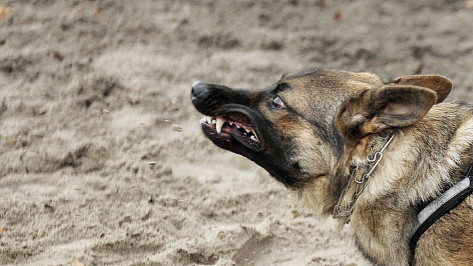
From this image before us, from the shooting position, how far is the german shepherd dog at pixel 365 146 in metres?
3.73

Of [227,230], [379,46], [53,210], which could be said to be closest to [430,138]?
[227,230]

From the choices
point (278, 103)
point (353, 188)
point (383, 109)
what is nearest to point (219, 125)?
point (278, 103)

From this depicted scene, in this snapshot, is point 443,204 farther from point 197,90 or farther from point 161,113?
point 161,113

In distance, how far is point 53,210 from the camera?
16.7 ft

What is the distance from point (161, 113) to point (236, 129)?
227cm

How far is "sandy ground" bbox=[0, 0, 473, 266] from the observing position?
4.95m

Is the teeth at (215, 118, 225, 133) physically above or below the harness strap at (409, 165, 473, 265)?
below

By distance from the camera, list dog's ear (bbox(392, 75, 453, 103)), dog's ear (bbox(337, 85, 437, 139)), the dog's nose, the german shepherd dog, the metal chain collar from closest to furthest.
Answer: dog's ear (bbox(337, 85, 437, 139))
the german shepherd dog
the metal chain collar
dog's ear (bbox(392, 75, 453, 103))
the dog's nose

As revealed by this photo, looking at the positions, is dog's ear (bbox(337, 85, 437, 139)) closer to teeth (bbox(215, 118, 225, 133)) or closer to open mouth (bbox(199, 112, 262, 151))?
open mouth (bbox(199, 112, 262, 151))

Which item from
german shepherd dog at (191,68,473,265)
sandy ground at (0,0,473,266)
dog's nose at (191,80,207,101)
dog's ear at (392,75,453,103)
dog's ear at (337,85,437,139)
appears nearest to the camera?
dog's ear at (337,85,437,139)

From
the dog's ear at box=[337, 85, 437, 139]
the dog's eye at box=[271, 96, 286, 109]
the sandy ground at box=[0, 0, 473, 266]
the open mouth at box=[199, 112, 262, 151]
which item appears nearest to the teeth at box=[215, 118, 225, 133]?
the open mouth at box=[199, 112, 262, 151]

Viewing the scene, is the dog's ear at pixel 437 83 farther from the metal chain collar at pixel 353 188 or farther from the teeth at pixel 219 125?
the teeth at pixel 219 125

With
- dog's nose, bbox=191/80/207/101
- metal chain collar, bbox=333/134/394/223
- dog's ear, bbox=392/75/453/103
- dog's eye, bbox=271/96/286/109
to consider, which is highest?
dog's ear, bbox=392/75/453/103

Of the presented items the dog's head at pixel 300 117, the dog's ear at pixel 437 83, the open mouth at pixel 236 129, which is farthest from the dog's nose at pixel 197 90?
the dog's ear at pixel 437 83
